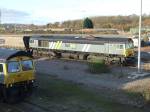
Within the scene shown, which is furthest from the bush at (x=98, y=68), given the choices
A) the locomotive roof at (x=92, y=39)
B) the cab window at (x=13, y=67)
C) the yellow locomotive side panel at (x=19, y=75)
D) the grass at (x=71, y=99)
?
the cab window at (x=13, y=67)

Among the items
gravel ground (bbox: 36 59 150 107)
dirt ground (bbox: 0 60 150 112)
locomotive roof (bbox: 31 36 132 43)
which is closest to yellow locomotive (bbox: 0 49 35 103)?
dirt ground (bbox: 0 60 150 112)

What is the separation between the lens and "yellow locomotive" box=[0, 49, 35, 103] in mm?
19344

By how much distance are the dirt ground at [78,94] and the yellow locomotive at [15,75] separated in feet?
1.82

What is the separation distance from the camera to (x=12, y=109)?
1872 centimetres

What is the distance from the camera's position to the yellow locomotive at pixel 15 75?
1934 cm

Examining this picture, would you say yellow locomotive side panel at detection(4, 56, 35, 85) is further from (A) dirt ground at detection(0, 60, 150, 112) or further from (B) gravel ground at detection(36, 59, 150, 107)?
(B) gravel ground at detection(36, 59, 150, 107)

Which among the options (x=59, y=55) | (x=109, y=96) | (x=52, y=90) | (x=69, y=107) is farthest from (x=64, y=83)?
(x=59, y=55)

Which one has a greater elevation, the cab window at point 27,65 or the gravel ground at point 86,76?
the cab window at point 27,65

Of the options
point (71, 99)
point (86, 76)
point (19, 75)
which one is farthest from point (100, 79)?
point (19, 75)

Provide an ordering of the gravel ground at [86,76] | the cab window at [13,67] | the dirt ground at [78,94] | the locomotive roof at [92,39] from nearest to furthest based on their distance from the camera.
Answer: the dirt ground at [78,94] < the cab window at [13,67] < the gravel ground at [86,76] < the locomotive roof at [92,39]

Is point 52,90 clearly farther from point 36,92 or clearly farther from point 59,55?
point 59,55

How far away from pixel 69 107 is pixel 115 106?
2.44 metres

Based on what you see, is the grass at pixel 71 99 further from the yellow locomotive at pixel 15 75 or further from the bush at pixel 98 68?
the bush at pixel 98 68

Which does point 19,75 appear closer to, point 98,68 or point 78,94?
point 78,94
